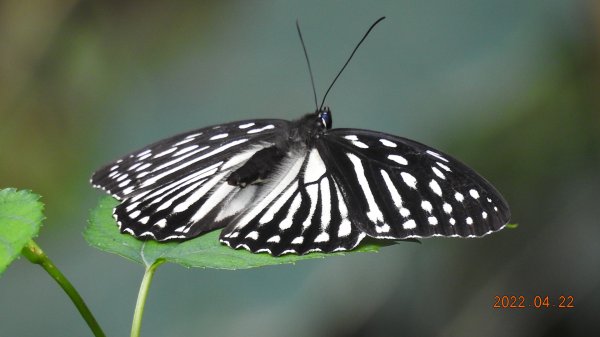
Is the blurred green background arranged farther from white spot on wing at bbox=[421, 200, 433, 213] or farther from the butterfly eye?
white spot on wing at bbox=[421, 200, 433, 213]

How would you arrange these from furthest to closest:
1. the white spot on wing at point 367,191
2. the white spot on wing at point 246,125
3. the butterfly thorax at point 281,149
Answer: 1. the white spot on wing at point 246,125
2. the butterfly thorax at point 281,149
3. the white spot on wing at point 367,191

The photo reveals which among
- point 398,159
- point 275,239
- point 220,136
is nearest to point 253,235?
point 275,239

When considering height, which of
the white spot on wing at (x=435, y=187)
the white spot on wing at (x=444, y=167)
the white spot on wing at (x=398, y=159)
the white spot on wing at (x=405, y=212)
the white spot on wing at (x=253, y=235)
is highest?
the white spot on wing at (x=398, y=159)

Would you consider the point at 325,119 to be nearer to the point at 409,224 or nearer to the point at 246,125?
the point at 246,125

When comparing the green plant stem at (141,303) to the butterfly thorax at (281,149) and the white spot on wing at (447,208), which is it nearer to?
the butterfly thorax at (281,149)

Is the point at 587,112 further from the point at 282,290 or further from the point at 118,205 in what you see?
the point at 118,205

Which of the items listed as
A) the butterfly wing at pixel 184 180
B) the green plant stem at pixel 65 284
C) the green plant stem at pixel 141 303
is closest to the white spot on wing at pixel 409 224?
the butterfly wing at pixel 184 180
